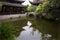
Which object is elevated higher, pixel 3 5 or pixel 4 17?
pixel 3 5

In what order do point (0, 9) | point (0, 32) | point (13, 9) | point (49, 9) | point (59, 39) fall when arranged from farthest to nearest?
point (13, 9) → point (49, 9) → point (0, 9) → point (59, 39) → point (0, 32)

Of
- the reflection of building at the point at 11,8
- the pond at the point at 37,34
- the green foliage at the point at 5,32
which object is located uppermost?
the green foliage at the point at 5,32

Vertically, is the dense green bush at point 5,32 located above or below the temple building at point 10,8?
above

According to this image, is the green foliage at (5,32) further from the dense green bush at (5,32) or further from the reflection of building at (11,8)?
the reflection of building at (11,8)

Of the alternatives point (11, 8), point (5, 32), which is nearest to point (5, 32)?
point (5, 32)

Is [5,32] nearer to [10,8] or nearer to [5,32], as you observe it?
[5,32]

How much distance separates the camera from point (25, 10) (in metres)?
41.3

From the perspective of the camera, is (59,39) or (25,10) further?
(25,10)

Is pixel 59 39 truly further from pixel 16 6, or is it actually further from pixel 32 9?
pixel 32 9

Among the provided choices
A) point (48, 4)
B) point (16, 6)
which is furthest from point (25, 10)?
point (48, 4)

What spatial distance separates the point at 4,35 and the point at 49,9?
24.7 meters

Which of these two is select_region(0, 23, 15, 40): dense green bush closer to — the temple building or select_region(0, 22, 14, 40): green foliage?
select_region(0, 22, 14, 40): green foliage

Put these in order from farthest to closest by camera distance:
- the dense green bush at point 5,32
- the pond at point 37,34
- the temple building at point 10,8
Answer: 1. the temple building at point 10,8
2. the pond at point 37,34
3. the dense green bush at point 5,32

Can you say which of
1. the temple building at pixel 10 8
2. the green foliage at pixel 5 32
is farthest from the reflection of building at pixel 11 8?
the green foliage at pixel 5 32
